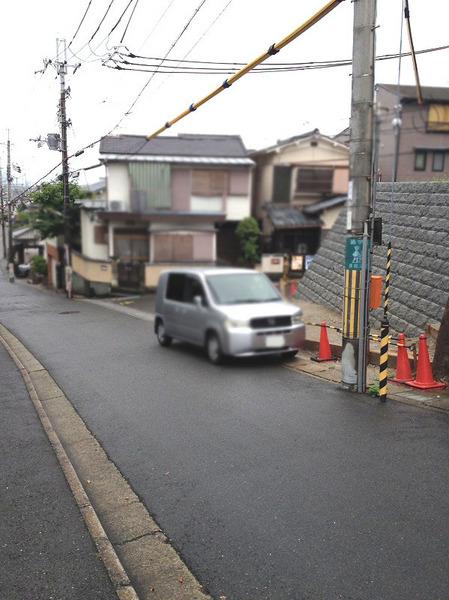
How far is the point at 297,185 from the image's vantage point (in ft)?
97.2

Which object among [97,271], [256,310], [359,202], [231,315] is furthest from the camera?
[97,271]

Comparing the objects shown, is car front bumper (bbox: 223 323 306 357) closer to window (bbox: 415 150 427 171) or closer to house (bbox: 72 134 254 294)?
window (bbox: 415 150 427 171)

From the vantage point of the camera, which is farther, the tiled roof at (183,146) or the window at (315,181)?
the window at (315,181)

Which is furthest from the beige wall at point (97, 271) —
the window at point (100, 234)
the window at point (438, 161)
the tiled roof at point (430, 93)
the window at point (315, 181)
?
the tiled roof at point (430, 93)

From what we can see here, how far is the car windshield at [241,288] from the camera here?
35.7 feet

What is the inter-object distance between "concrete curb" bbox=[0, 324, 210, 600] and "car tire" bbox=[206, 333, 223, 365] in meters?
3.52

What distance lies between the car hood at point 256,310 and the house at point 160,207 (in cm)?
1822

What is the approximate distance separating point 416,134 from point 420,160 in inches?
125

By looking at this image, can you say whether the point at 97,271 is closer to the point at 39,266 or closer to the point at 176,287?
the point at 176,287

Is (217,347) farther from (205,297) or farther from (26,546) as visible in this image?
(26,546)

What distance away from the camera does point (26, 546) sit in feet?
13.5

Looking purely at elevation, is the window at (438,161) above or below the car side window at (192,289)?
above

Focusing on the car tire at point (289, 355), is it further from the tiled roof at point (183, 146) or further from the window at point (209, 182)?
the tiled roof at point (183, 146)

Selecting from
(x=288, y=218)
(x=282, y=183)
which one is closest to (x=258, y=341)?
(x=288, y=218)
